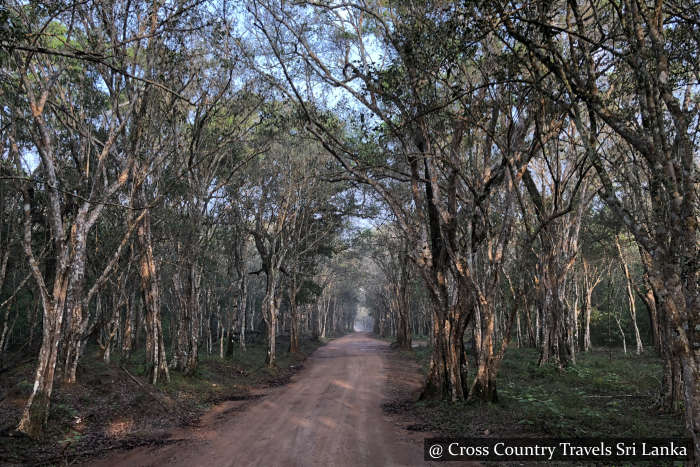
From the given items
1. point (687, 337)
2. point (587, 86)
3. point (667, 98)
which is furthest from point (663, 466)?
point (587, 86)

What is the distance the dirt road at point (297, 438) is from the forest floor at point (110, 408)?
78 centimetres

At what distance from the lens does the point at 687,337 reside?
4855mm

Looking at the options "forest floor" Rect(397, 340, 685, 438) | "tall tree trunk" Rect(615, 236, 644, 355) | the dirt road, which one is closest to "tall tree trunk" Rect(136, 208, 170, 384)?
the dirt road

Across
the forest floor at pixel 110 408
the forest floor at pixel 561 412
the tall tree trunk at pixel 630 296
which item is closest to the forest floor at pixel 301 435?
the forest floor at pixel 110 408

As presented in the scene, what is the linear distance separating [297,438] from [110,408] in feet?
18.8

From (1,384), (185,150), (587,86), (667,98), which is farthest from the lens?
(185,150)

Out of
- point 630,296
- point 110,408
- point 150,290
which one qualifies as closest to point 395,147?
point 150,290

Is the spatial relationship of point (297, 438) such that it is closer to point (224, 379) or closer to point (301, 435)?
point (301, 435)

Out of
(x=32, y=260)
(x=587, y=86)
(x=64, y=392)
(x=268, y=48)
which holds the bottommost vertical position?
(x=64, y=392)

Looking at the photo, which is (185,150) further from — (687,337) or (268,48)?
(687,337)

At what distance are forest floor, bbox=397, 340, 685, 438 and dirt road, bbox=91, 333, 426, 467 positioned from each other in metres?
1.42

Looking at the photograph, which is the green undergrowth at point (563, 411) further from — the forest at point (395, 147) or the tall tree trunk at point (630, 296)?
the tall tree trunk at point (630, 296)

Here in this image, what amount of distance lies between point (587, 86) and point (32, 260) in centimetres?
1090

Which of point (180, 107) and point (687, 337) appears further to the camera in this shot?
point (180, 107)
